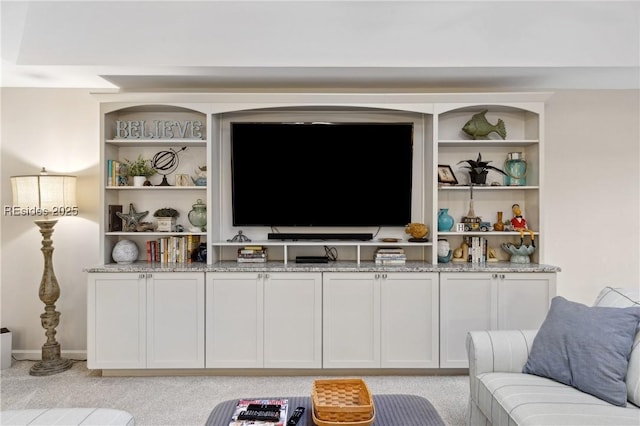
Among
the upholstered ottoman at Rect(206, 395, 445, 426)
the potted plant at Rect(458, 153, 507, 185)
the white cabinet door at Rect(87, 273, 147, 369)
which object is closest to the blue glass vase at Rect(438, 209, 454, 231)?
the potted plant at Rect(458, 153, 507, 185)

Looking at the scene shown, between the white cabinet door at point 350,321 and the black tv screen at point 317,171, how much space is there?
0.60m

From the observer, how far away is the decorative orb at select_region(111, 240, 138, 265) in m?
3.35

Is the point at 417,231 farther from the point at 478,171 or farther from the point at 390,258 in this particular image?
the point at 478,171

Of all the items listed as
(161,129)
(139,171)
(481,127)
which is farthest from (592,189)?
(139,171)

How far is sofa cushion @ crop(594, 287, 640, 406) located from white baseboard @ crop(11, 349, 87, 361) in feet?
13.0

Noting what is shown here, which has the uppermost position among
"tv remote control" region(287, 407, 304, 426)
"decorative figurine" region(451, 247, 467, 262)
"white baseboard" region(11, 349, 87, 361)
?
"decorative figurine" region(451, 247, 467, 262)

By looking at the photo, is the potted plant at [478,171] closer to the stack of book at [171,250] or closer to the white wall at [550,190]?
the white wall at [550,190]

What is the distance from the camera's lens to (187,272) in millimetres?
3176

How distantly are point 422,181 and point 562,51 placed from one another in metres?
1.42

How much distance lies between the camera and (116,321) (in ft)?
10.4

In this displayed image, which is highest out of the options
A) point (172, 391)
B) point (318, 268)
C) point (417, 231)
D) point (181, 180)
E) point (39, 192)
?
point (181, 180)

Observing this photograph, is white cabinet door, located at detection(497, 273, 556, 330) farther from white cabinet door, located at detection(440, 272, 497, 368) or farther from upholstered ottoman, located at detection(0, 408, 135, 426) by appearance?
upholstered ottoman, located at detection(0, 408, 135, 426)

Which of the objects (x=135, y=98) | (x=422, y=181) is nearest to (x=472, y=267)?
(x=422, y=181)

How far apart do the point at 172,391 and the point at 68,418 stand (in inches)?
49.3
